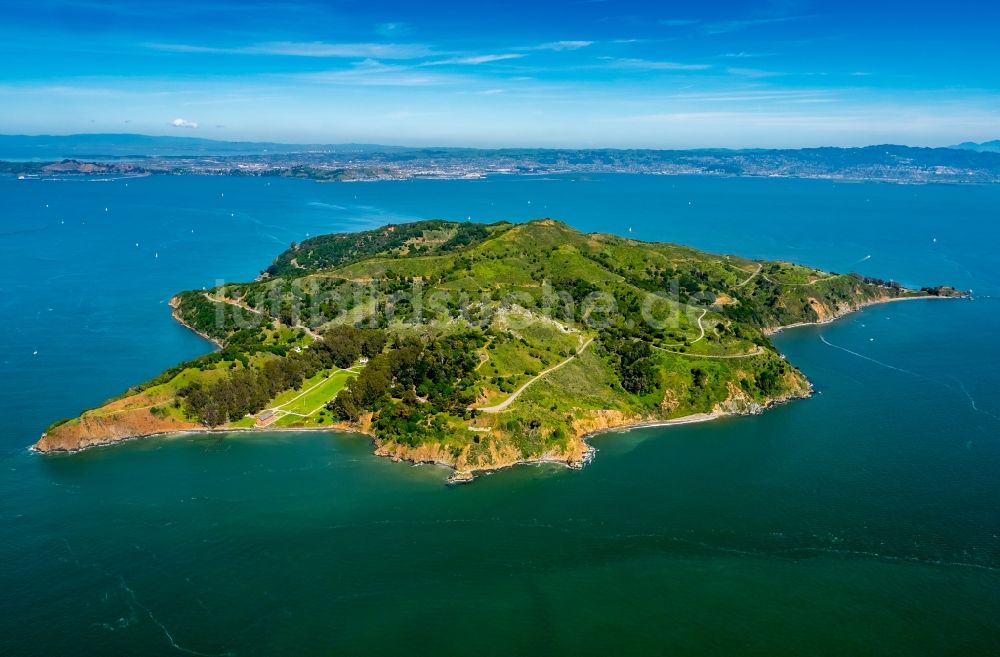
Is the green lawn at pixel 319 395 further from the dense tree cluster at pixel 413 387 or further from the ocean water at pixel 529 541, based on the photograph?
the ocean water at pixel 529 541

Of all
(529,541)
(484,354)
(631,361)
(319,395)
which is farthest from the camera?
(631,361)

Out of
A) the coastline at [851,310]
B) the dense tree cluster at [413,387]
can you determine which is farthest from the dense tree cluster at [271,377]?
the coastline at [851,310]

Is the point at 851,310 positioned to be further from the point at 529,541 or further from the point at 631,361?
the point at 529,541

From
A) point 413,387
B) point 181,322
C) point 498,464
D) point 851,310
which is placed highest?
point 851,310

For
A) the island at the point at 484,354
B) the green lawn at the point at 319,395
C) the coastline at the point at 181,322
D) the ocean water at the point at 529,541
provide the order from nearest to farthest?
the ocean water at the point at 529,541, the island at the point at 484,354, the green lawn at the point at 319,395, the coastline at the point at 181,322

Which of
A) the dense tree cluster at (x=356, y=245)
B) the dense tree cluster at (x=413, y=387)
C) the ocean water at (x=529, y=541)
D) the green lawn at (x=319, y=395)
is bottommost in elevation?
the ocean water at (x=529, y=541)

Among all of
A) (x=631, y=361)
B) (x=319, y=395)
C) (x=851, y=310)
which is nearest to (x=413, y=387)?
(x=319, y=395)

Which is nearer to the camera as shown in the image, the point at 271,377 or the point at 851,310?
the point at 271,377

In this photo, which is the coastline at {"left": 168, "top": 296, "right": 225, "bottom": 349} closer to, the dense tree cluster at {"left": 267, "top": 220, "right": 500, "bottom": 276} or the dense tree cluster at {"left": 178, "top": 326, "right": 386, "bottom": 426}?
the dense tree cluster at {"left": 178, "top": 326, "right": 386, "bottom": 426}

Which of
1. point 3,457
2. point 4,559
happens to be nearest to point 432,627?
point 4,559
